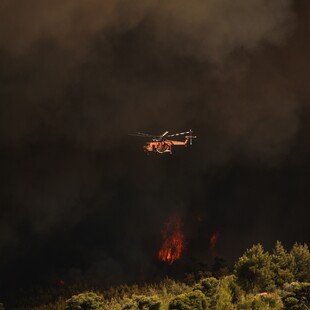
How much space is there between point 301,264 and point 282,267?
20.0 ft

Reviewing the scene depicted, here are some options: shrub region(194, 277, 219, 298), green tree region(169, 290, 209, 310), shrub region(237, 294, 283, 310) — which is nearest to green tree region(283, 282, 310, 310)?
shrub region(237, 294, 283, 310)

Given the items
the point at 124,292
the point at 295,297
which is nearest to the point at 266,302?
the point at 295,297

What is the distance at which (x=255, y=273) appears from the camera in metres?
148

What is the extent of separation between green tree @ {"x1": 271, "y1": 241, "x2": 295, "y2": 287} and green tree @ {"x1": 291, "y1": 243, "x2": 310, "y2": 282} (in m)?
2.15

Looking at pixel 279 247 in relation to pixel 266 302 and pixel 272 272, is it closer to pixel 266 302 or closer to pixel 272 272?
pixel 272 272

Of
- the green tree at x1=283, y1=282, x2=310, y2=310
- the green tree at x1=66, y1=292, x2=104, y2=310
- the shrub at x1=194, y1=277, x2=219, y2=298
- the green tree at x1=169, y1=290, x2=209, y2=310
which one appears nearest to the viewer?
the green tree at x1=283, y1=282, x2=310, y2=310

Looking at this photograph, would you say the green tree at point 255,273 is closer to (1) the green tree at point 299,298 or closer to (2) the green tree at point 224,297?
(2) the green tree at point 224,297

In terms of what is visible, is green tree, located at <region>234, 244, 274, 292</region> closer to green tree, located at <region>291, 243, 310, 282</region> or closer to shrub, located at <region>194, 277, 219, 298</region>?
shrub, located at <region>194, 277, 219, 298</region>

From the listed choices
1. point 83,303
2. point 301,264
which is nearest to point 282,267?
point 301,264

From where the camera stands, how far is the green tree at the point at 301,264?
15775cm

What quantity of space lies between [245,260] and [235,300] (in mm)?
11116

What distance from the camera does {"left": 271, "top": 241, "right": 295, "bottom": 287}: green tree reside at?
504 feet

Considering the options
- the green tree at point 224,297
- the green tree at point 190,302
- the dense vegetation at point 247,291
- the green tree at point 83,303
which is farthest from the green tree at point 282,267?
the green tree at point 83,303

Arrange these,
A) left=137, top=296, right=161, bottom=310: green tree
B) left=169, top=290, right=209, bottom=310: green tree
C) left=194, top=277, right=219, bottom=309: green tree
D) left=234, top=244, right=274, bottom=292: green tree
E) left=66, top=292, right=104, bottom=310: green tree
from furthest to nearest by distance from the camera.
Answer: left=234, top=244, right=274, bottom=292: green tree
left=66, top=292, right=104, bottom=310: green tree
left=194, top=277, right=219, bottom=309: green tree
left=137, top=296, right=161, bottom=310: green tree
left=169, top=290, right=209, bottom=310: green tree
